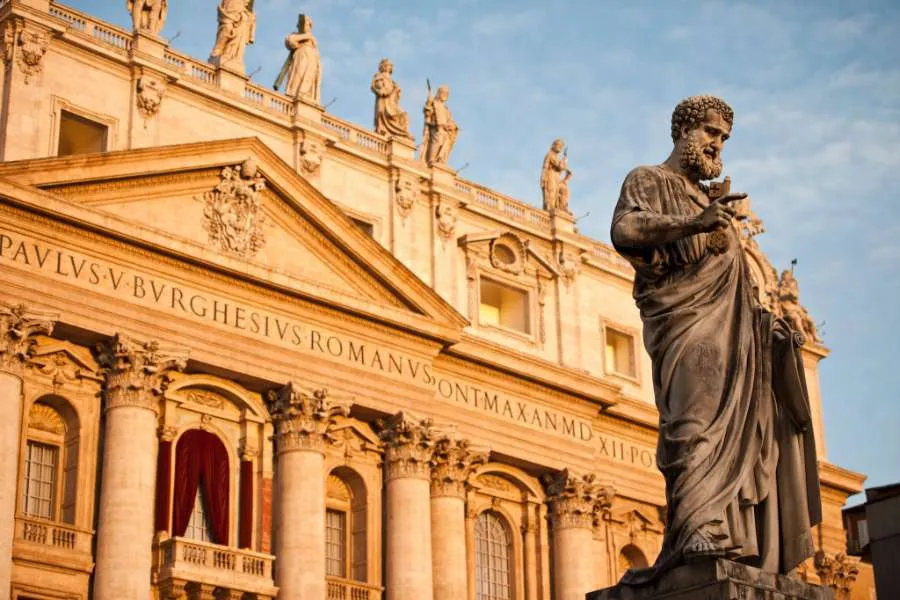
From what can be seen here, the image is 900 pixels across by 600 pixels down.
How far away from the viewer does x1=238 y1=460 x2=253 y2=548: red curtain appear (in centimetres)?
2970

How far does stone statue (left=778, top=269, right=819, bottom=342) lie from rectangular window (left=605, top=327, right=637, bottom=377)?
270 inches

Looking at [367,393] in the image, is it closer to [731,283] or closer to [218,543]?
[218,543]

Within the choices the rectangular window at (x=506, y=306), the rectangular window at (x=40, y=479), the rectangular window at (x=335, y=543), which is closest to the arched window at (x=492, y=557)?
the rectangular window at (x=335, y=543)

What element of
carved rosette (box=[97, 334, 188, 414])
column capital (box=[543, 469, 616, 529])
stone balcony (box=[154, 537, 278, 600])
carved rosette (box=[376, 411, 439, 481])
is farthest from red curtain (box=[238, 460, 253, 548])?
column capital (box=[543, 469, 616, 529])

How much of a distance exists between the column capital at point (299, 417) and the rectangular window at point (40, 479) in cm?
442

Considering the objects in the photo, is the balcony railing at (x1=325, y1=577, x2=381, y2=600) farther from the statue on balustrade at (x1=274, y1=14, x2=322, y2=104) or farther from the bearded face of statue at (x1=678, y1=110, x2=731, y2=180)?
the bearded face of statue at (x1=678, y1=110, x2=731, y2=180)

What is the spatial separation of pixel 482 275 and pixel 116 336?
10852 mm

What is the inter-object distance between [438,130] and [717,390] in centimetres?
3002

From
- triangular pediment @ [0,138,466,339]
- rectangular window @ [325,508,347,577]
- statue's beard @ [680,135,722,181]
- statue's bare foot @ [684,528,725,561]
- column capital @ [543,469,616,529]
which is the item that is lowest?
statue's bare foot @ [684,528,725,561]

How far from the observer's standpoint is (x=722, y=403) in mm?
7152

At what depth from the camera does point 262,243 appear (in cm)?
3116

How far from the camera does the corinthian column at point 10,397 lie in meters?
25.7


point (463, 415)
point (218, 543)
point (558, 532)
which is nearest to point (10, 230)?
point (218, 543)

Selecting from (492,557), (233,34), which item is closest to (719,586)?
(233,34)
